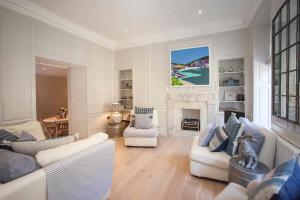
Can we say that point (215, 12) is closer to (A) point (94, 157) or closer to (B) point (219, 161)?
(B) point (219, 161)

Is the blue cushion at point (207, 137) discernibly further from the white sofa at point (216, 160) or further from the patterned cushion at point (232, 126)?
the patterned cushion at point (232, 126)

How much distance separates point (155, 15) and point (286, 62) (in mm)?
2673

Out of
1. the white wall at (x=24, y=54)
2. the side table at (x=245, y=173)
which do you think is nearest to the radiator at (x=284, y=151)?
the side table at (x=245, y=173)

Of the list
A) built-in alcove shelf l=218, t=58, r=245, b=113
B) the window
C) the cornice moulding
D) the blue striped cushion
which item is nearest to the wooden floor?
the blue striped cushion

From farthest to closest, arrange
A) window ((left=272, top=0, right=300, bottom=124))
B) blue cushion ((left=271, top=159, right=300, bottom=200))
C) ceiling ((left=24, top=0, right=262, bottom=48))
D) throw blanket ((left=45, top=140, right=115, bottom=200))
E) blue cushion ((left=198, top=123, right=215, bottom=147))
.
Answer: ceiling ((left=24, top=0, right=262, bottom=48))
blue cushion ((left=198, top=123, right=215, bottom=147))
window ((left=272, top=0, right=300, bottom=124))
throw blanket ((left=45, top=140, right=115, bottom=200))
blue cushion ((left=271, top=159, right=300, bottom=200))

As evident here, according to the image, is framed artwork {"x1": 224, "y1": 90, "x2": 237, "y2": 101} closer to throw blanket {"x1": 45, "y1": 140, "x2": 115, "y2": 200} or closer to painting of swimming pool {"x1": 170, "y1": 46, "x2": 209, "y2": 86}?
painting of swimming pool {"x1": 170, "y1": 46, "x2": 209, "y2": 86}

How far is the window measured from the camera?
1.52 metres

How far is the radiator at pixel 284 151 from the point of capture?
1.41 m

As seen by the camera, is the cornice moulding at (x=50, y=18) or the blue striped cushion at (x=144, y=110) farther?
the blue striped cushion at (x=144, y=110)

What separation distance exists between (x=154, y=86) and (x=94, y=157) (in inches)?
136

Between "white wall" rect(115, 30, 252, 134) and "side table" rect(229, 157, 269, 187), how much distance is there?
223 cm

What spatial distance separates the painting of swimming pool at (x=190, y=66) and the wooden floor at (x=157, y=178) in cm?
194

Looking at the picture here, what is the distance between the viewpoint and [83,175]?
55.9 inches

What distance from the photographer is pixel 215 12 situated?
11.0 feet
